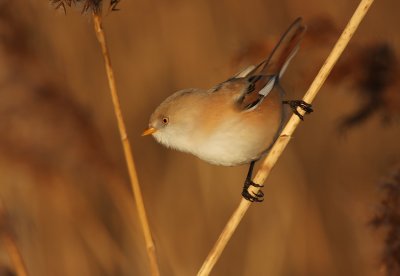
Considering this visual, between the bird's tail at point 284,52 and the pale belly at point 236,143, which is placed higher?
the bird's tail at point 284,52

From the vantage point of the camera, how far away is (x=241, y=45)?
6.40 ft

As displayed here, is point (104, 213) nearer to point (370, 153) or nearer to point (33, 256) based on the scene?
point (33, 256)

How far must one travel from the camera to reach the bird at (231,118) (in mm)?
1815

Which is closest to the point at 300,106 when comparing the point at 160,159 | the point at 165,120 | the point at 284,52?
the point at 284,52

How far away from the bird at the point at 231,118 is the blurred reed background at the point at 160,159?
0.09 metres

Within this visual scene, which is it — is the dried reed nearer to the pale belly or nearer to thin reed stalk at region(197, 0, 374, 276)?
thin reed stalk at region(197, 0, 374, 276)

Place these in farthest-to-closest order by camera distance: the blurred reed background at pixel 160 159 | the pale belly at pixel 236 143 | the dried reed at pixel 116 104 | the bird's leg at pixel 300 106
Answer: the blurred reed background at pixel 160 159
the pale belly at pixel 236 143
the bird's leg at pixel 300 106
the dried reed at pixel 116 104

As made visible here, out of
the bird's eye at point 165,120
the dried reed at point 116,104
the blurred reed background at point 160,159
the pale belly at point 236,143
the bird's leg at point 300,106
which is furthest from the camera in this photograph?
the blurred reed background at point 160,159

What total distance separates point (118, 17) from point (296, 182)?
1.27 meters

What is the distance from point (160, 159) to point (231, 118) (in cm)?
147

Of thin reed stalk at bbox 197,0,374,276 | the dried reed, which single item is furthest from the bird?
the dried reed

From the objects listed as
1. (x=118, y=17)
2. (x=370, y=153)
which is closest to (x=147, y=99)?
(x=118, y=17)

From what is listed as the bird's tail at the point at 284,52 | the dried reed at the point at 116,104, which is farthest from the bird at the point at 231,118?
the dried reed at the point at 116,104

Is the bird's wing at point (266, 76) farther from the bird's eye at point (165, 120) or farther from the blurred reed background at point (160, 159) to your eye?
the bird's eye at point (165, 120)
